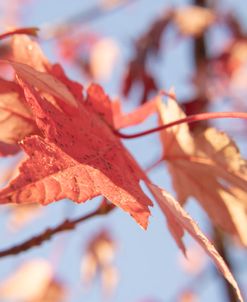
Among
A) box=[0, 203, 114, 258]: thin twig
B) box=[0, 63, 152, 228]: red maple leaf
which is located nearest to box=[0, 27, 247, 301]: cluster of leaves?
box=[0, 63, 152, 228]: red maple leaf

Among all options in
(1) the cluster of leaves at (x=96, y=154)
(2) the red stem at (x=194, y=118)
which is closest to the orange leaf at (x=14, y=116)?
(1) the cluster of leaves at (x=96, y=154)

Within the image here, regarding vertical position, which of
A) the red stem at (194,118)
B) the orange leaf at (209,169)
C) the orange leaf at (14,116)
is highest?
the orange leaf at (14,116)

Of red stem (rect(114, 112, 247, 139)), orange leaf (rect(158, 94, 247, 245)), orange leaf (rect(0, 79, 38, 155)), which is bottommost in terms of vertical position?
orange leaf (rect(158, 94, 247, 245))

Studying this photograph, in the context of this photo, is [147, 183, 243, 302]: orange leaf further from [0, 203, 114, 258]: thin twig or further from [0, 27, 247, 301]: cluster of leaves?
[0, 203, 114, 258]: thin twig

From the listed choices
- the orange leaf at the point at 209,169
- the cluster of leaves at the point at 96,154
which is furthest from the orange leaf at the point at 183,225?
the orange leaf at the point at 209,169

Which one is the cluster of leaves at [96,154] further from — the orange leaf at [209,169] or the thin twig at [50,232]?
the thin twig at [50,232]

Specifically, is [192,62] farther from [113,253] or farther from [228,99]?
[113,253]

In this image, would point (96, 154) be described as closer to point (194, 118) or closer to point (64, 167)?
point (64, 167)

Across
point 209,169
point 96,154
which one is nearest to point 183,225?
point 96,154

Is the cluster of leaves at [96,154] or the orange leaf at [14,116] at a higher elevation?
the orange leaf at [14,116]

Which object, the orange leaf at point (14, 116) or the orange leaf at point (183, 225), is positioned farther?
the orange leaf at point (14, 116)

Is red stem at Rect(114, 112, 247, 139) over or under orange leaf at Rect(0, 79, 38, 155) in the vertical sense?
under
